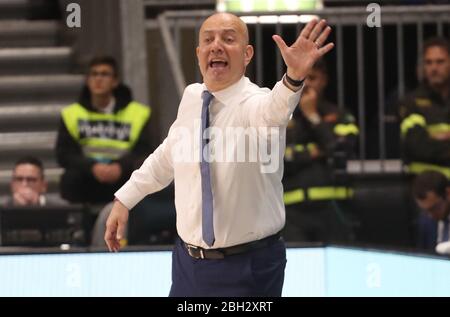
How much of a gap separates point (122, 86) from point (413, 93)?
1834 millimetres

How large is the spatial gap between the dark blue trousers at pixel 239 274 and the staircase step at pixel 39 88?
5177 mm

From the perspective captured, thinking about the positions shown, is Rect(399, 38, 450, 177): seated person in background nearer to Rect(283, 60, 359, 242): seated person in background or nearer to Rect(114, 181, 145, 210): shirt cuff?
Rect(283, 60, 359, 242): seated person in background

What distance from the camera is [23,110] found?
427 inches

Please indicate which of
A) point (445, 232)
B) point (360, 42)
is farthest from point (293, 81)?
point (360, 42)

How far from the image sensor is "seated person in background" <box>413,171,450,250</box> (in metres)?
8.78

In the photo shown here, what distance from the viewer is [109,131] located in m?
8.95

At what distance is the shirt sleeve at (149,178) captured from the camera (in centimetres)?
634

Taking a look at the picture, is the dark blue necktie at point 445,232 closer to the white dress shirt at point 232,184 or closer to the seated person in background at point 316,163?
the seated person in background at point 316,163

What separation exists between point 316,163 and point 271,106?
3.55m

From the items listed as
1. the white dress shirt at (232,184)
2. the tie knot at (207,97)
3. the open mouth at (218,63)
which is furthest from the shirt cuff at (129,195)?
the open mouth at (218,63)

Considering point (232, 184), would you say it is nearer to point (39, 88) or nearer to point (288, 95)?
point (288, 95)
